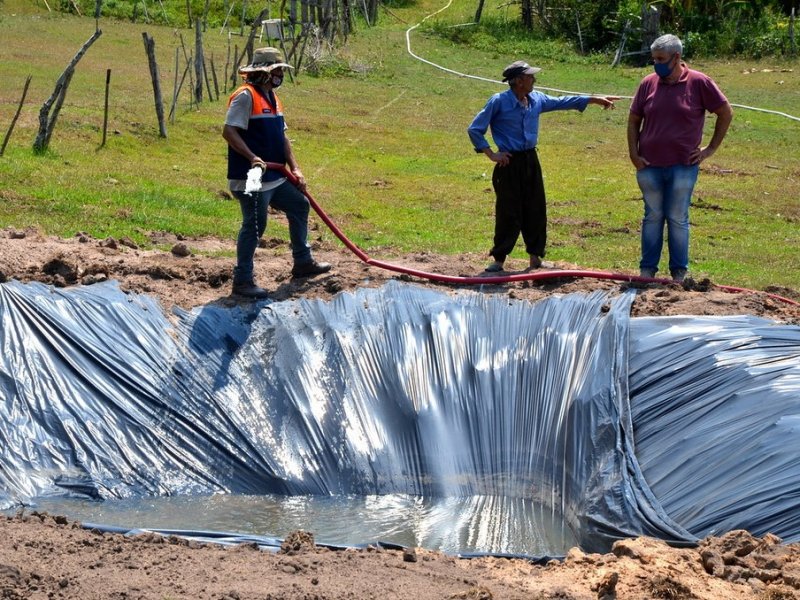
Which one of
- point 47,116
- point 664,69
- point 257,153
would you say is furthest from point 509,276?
point 47,116

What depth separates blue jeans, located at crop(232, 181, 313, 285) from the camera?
6.69m

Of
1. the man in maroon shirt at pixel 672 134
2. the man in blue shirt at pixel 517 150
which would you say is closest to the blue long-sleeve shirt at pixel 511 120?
the man in blue shirt at pixel 517 150

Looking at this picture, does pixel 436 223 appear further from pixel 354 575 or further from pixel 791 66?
pixel 791 66

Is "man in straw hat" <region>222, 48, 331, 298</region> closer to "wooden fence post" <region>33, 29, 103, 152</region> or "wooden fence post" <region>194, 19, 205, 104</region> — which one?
"wooden fence post" <region>33, 29, 103, 152</region>

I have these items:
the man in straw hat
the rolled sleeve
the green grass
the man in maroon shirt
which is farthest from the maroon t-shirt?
the man in straw hat

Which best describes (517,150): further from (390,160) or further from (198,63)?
(198,63)

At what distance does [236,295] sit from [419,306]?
1242mm

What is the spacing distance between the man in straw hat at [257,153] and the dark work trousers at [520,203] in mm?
1435

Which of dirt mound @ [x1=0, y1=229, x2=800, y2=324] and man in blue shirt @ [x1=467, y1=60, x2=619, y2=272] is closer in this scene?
dirt mound @ [x1=0, y1=229, x2=800, y2=324]

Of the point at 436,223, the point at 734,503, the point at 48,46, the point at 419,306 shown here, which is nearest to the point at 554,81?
the point at 48,46

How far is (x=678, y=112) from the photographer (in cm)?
683

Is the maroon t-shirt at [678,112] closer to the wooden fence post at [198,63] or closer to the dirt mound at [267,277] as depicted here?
the dirt mound at [267,277]

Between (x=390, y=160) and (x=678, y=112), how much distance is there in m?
8.70

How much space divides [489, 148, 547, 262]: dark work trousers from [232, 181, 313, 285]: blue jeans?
1.40 metres
